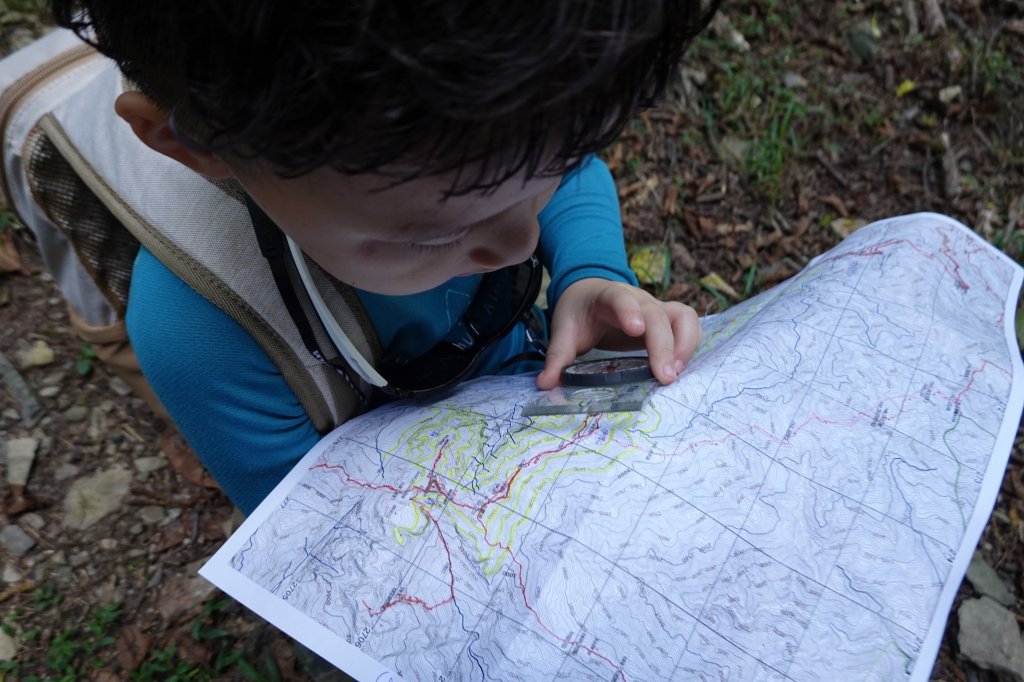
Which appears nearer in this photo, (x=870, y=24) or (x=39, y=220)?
(x=39, y=220)

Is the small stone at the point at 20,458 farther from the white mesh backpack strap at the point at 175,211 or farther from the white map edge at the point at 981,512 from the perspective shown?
the white map edge at the point at 981,512

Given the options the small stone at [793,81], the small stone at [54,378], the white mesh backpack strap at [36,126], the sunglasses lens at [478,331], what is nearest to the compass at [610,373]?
the sunglasses lens at [478,331]

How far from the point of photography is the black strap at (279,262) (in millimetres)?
920

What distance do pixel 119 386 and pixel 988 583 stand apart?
1.83 m

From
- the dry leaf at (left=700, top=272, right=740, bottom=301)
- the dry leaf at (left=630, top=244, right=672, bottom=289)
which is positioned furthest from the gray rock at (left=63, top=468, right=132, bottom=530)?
the dry leaf at (left=700, top=272, right=740, bottom=301)

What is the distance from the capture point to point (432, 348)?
1.16m

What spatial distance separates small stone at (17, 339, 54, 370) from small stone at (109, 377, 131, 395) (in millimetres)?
146

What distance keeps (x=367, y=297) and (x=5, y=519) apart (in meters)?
0.97

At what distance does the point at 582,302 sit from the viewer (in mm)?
1260

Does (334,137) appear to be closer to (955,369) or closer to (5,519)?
(955,369)

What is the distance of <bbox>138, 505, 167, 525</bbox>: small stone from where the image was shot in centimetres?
154

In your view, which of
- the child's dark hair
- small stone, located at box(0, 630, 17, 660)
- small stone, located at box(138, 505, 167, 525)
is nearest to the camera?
the child's dark hair

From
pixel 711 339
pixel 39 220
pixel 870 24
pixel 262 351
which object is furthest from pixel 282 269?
pixel 870 24

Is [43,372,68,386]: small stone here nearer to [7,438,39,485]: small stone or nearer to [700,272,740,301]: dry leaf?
[7,438,39,485]: small stone
